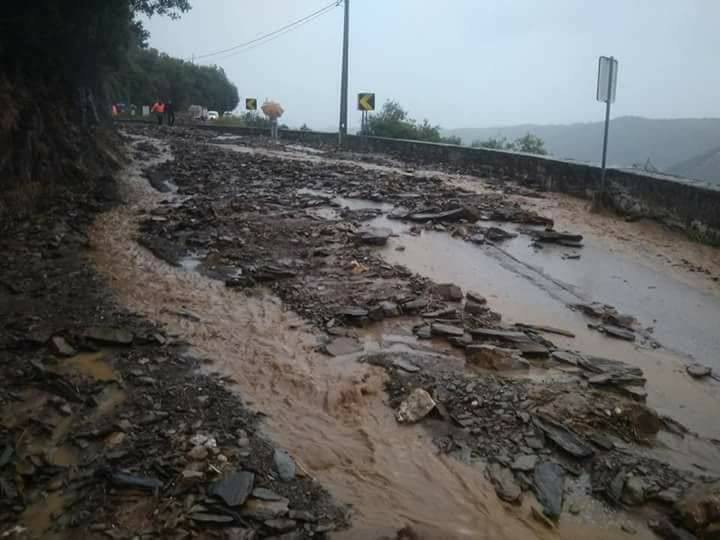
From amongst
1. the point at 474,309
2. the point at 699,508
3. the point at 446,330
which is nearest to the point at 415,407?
the point at 446,330

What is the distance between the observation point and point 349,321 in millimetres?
5578

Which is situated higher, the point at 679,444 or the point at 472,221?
the point at 472,221

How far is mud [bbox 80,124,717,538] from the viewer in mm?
3148

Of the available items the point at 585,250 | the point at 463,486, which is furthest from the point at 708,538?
the point at 585,250

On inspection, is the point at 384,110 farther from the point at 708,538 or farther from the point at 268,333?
the point at 708,538

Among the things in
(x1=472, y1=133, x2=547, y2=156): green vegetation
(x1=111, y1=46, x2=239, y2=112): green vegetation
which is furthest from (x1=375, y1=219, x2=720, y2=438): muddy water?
(x1=111, y1=46, x2=239, y2=112): green vegetation

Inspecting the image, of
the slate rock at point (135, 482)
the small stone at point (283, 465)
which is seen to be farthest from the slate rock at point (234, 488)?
the slate rock at point (135, 482)

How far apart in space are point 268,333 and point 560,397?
2.78 m

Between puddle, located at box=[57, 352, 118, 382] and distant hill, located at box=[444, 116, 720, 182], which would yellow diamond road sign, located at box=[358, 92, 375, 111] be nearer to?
distant hill, located at box=[444, 116, 720, 182]

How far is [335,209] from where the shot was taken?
11.1m

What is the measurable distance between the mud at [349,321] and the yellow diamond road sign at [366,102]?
14588 mm

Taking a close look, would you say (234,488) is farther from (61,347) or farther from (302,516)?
(61,347)

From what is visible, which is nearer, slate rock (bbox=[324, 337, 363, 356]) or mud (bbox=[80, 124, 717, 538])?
mud (bbox=[80, 124, 717, 538])

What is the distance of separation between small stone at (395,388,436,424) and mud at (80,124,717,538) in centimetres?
9
